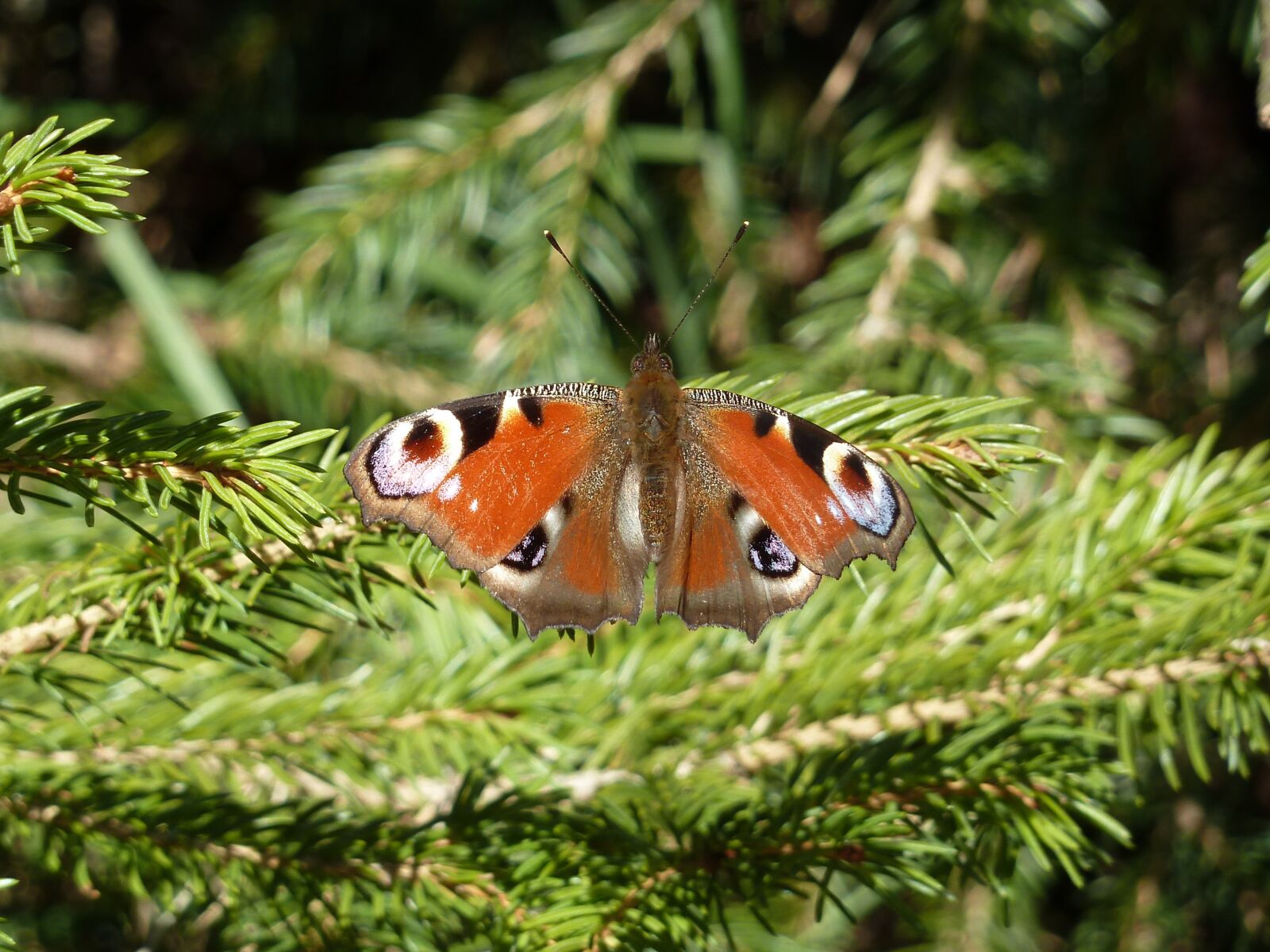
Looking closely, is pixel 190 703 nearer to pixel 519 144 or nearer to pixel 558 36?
pixel 519 144

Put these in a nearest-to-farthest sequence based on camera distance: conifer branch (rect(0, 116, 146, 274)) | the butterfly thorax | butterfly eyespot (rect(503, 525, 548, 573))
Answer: conifer branch (rect(0, 116, 146, 274))
butterfly eyespot (rect(503, 525, 548, 573))
the butterfly thorax

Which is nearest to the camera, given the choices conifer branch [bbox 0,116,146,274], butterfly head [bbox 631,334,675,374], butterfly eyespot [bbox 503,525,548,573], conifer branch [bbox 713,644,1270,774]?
conifer branch [bbox 0,116,146,274]

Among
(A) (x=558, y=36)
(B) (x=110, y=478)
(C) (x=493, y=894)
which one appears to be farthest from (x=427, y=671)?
(A) (x=558, y=36)

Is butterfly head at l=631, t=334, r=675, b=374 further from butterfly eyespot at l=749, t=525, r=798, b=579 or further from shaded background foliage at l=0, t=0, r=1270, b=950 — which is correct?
butterfly eyespot at l=749, t=525, r=798, b=579

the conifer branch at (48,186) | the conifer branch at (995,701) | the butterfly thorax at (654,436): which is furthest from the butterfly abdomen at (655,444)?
the conifer branch at (48,186)

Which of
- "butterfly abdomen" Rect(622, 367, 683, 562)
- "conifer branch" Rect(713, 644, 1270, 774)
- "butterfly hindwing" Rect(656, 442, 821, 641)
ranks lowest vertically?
"conifer branch" Rect(713, 644, 1270, 774)

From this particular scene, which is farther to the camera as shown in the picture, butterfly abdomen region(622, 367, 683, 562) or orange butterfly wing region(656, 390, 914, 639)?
butterfly abdomen region(622, 367, 683, 562)

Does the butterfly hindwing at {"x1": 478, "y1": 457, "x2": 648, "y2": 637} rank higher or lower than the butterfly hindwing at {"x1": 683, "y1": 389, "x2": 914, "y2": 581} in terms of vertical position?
lower

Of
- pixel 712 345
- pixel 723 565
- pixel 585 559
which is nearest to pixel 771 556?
pixel 723 565

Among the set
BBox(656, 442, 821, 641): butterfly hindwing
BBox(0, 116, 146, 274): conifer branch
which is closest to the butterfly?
BBox(656, 442, 821, 641): butterfly hindwing
